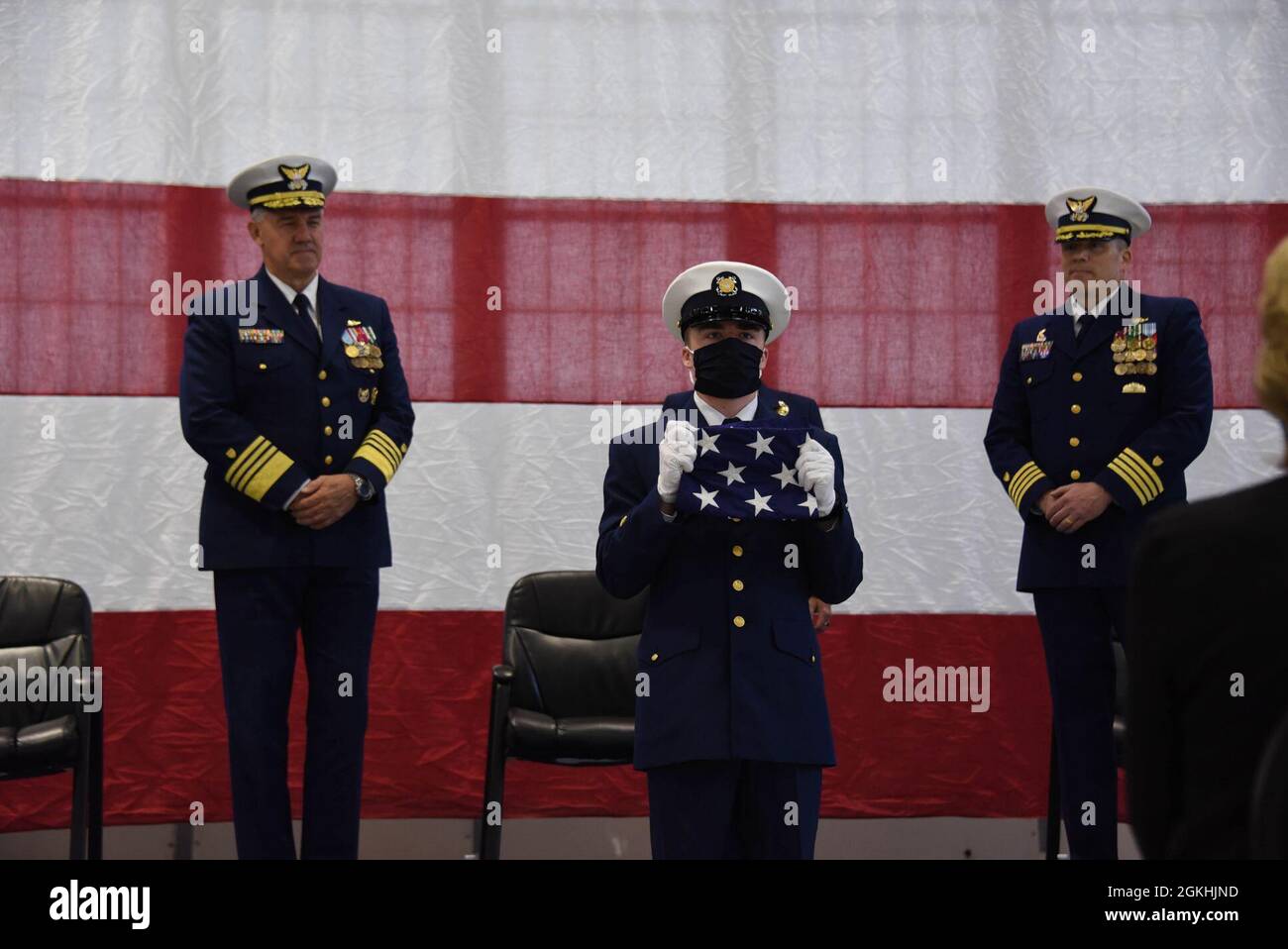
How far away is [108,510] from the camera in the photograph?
3.95 meters

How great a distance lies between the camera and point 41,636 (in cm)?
369

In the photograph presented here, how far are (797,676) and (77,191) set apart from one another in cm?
266

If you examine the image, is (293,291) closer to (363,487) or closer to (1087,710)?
(363,487)

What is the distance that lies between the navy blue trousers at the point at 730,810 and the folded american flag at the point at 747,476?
1.34 ft

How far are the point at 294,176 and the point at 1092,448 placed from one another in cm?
194

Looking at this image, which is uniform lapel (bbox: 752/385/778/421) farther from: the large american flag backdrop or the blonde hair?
the large american flag backdrop

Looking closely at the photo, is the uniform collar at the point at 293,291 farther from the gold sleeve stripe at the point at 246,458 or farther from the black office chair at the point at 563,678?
the black office chair at the point at 563,678

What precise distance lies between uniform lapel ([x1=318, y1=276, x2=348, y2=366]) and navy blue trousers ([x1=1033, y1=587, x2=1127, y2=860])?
173 cm

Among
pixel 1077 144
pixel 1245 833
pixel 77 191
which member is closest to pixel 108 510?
pixel 77 191

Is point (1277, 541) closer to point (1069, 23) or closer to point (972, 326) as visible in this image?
point (972, 326)

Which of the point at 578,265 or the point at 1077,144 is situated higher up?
the point at 1077,144

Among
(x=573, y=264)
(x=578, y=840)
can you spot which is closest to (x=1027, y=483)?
(x=573, y=264)

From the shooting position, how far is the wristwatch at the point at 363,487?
3.17 metres

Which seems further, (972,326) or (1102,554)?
(972,326)
